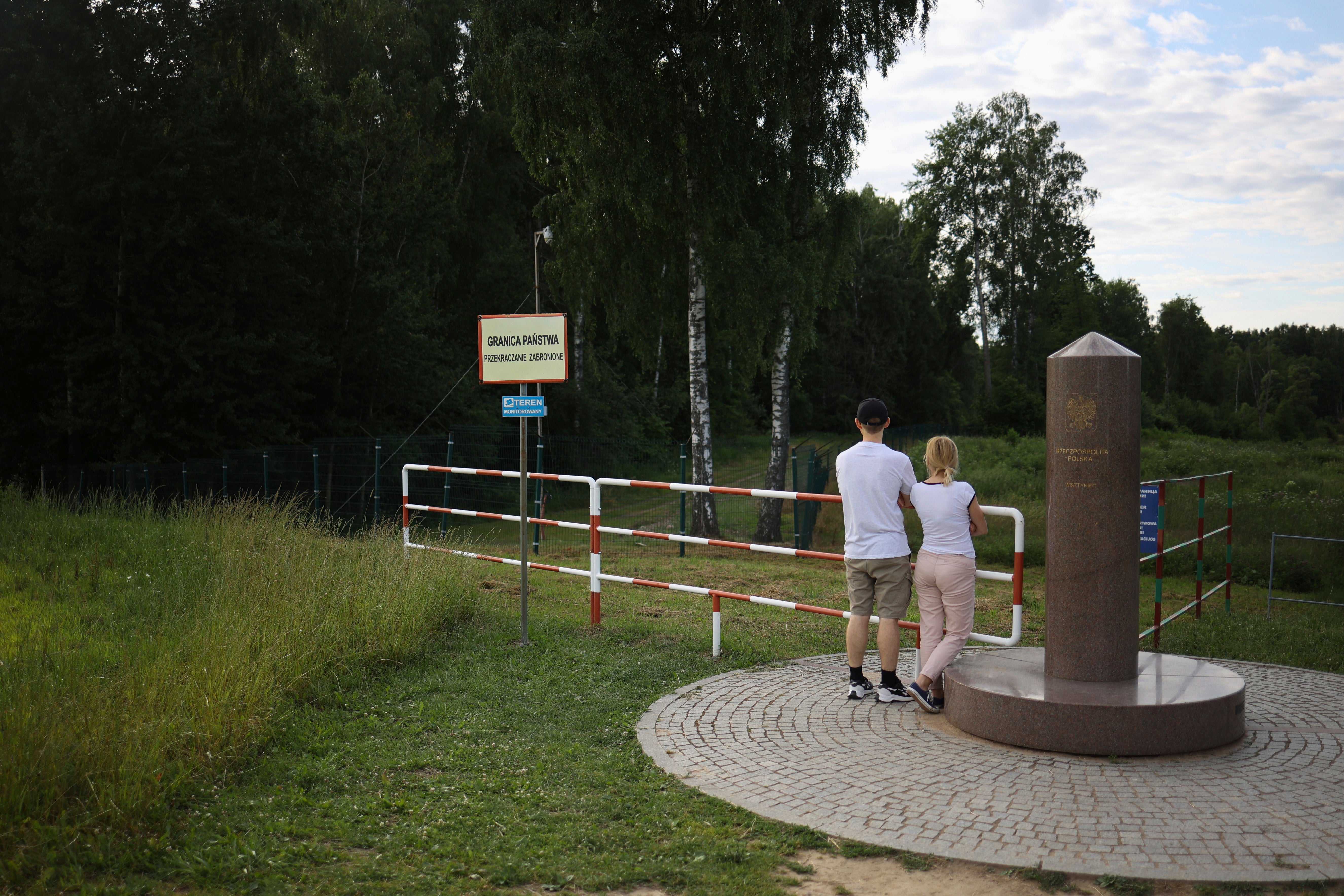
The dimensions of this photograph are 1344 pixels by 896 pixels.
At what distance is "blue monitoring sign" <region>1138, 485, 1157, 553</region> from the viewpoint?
871 centimetres

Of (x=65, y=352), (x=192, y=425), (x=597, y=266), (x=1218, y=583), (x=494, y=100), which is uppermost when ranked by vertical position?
(x=494, y=100)

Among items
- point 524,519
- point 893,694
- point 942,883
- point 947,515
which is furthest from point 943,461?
point 524,519

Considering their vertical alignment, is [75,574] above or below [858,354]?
below

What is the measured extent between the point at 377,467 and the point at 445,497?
2.70 metres

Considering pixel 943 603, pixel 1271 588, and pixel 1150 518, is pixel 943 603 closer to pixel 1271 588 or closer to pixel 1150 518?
pixel 1150 518

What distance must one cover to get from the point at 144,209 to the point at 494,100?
1216cm

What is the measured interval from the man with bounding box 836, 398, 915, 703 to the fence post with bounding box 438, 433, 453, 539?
620cm

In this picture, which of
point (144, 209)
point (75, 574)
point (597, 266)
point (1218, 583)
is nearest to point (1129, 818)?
point (75, 574)

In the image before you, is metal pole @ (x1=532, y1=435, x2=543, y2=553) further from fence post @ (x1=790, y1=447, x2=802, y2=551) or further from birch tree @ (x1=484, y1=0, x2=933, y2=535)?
fence post @ (x1=790, y1=447, x2=802, y2=551)

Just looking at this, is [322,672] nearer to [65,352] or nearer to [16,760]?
[16,760]

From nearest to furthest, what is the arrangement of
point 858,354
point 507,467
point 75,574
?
point 75,574
point 507,467
point 858,354

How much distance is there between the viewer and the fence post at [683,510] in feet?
53.4

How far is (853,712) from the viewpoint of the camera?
632 cm

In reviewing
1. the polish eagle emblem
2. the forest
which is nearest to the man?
the polish eagle emblem
